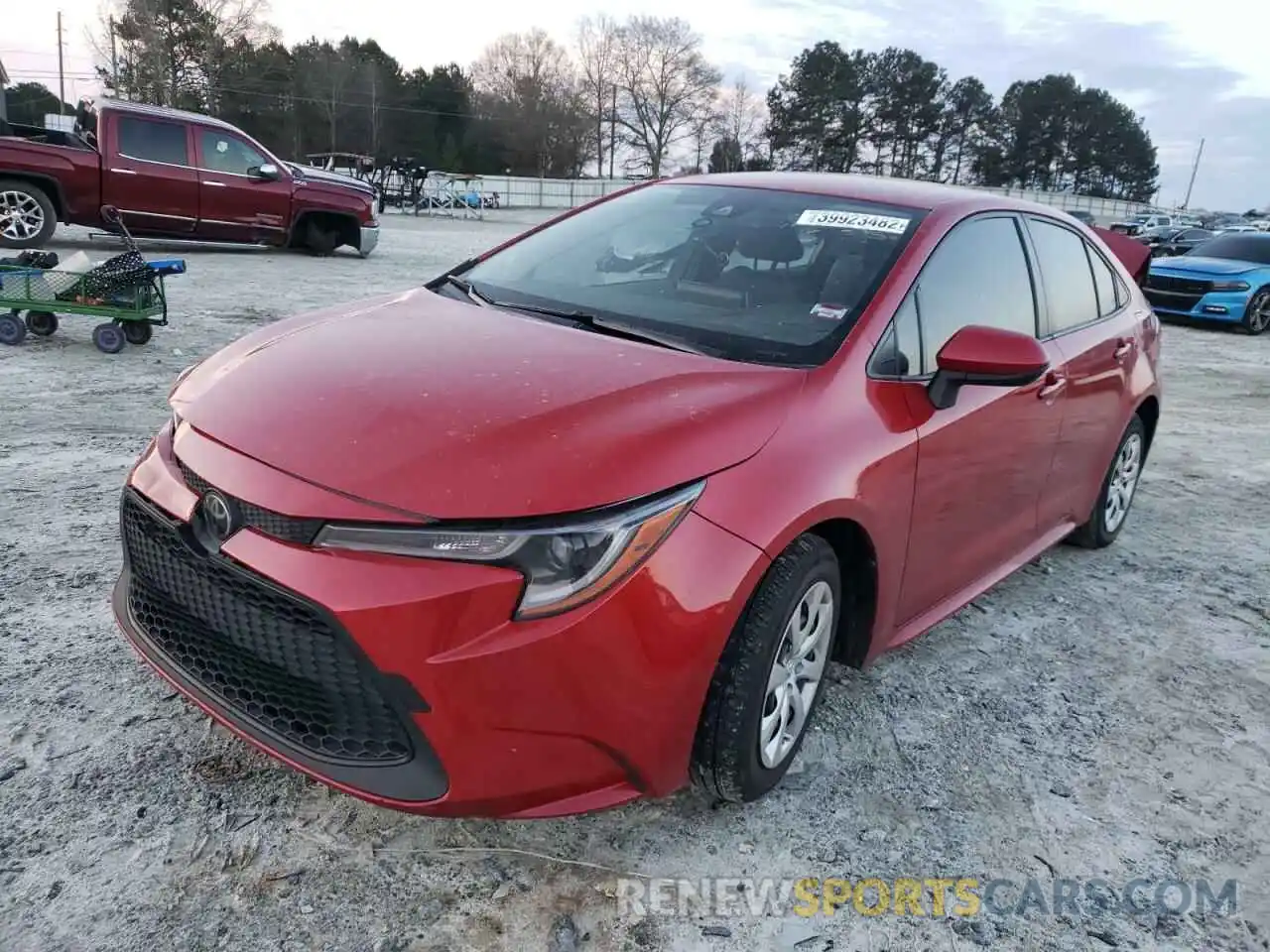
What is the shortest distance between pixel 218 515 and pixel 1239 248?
54.6 ft

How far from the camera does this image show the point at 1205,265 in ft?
46.8

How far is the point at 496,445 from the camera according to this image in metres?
2.05

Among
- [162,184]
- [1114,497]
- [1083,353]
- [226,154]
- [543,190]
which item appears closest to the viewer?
[1083,353]

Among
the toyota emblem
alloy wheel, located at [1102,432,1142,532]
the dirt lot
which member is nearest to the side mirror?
the dirt lot

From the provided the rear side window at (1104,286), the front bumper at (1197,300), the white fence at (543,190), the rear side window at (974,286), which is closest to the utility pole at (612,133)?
the white fence at (543,190)

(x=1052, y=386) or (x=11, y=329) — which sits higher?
(x=1052, y=386)

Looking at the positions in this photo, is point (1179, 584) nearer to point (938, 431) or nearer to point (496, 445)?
point (938, 431)

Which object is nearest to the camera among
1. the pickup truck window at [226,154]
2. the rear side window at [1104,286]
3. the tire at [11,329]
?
the rear side window at [1104,286]

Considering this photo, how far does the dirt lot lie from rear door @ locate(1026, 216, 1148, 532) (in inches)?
19.5

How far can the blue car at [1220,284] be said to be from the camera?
13812mm

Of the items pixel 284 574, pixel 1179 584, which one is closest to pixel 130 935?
pixel 284 574

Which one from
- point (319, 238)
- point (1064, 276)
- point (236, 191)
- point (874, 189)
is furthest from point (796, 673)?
point (319, 238)

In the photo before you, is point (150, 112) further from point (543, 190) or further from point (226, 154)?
point (543, 190)

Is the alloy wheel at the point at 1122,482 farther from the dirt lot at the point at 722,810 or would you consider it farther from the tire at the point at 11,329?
the tire at the point at 11,329
